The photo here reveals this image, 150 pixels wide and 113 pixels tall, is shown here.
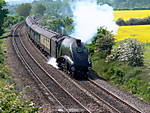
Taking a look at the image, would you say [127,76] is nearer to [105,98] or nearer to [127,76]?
[127,76]

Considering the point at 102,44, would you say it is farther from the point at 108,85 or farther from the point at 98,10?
the point at 98,10

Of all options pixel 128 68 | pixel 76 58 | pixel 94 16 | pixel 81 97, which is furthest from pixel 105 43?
pixel 94 16

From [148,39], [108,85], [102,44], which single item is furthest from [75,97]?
[148,39]

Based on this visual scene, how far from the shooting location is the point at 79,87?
75.8ft

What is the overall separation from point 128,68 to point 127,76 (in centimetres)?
134

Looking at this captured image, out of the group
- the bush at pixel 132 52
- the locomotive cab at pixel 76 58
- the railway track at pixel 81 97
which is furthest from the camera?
the bush at pixel 132 52

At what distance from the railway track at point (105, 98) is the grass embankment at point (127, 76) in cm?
218

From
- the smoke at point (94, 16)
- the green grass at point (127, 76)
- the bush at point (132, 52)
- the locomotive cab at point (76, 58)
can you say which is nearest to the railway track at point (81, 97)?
the locomotive cab at point (76, 58)

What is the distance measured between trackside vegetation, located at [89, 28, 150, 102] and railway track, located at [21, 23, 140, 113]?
2.18m

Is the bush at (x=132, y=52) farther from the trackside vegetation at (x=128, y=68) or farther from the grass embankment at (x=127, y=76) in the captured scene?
the grass embankment at (x=127, y=76)

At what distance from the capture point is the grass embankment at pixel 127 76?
878 inches

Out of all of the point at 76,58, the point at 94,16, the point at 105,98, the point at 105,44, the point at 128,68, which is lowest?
the point at 105,98

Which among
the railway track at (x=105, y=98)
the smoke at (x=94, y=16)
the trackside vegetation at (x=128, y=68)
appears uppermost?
the smoke at (x=94, y=16)

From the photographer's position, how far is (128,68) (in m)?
26.0
